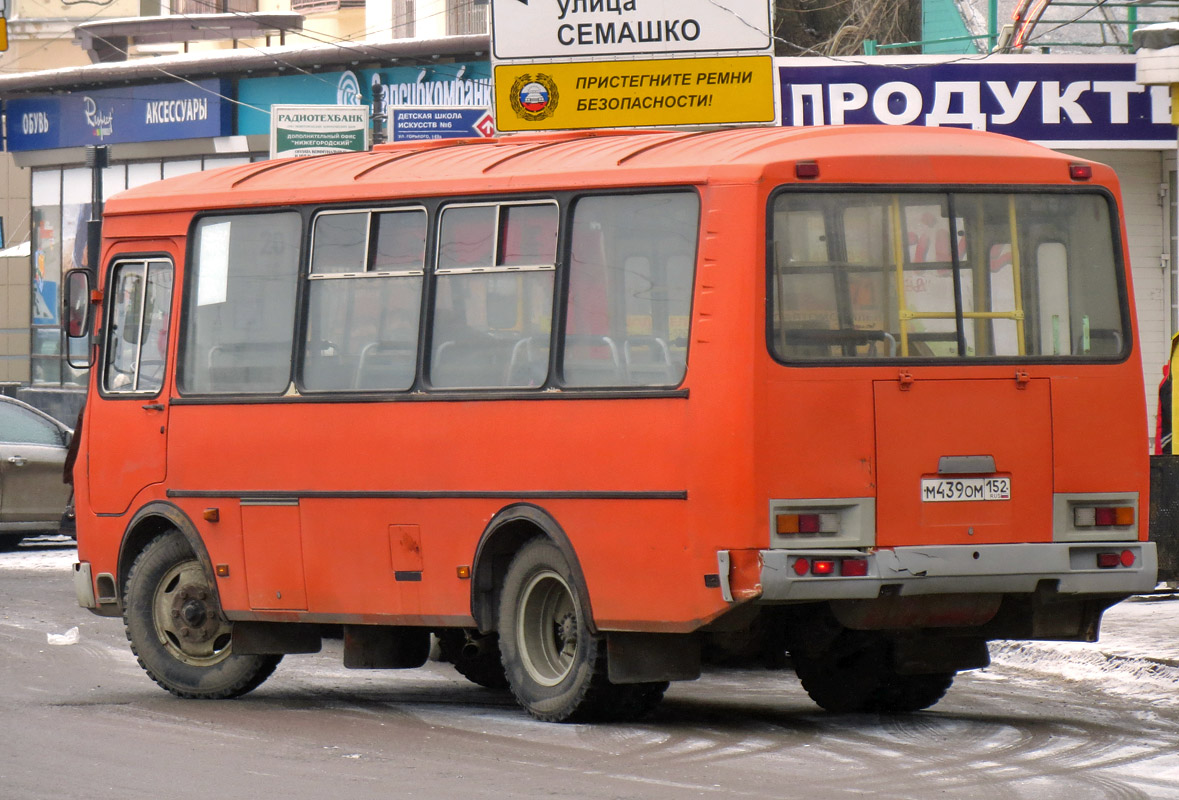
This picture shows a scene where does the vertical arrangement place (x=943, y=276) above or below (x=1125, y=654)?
above

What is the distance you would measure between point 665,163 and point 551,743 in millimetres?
2563

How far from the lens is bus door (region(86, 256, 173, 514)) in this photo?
39.2 feet

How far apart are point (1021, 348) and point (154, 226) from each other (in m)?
4.97

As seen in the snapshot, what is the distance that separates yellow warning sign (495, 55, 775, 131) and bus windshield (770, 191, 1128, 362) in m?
7.25

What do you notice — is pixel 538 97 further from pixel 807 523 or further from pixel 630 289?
pixel 807 523

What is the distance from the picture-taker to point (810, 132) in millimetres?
9758

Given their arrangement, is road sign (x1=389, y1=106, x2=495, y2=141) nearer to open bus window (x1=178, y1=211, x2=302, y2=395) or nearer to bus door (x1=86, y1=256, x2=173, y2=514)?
bus door (x1=86, y1=256, x2=173, y2=514)

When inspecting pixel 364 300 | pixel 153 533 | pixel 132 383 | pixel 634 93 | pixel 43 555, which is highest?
pixel 634 93

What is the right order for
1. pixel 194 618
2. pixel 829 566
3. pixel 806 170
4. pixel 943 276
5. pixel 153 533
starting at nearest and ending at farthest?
pixel 829 566 → pixel 806 170 → pixel 943 276 → pixel 194 618 → pixel 153 533

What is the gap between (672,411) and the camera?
945cm

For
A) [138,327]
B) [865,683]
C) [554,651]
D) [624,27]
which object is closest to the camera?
[554,651]

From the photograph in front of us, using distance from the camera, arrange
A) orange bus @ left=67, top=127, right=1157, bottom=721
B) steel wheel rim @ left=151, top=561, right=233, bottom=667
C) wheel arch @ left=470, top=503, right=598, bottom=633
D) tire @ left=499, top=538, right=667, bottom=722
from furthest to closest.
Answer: steel wheel rim @ left=151, top=561, right=233, bottom=667 < wheel arch @ left=470, top=503, right=598, bottom=633 < tire @ left=499, top=538, right=667, bottom=722 < orange bus @ left=67, top=127, right=1157, bottom=721

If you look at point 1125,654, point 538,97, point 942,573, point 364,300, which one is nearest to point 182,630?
point 364,300

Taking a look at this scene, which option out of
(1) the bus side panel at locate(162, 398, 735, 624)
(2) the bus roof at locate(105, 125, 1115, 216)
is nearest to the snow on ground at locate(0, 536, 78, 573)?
(1) the bus side panel at locate(162, 398, 735, 624)
